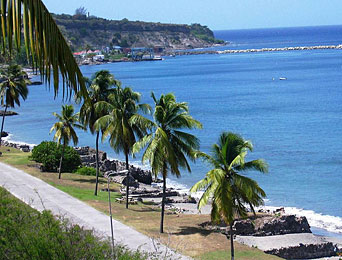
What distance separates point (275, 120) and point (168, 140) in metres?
60.2

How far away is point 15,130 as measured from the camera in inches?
3492

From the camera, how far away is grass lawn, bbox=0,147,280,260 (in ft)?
94.0

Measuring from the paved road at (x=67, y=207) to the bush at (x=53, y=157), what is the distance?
445 centimetres

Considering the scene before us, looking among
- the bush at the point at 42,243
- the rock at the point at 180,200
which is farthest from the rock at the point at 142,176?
the bush at the point at 42,243

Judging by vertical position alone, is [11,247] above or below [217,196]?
above

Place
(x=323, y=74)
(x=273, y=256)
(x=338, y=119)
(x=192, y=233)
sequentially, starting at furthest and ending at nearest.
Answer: (x=323, y=74) < (x=338, y=119) < (x=192, y=233) < (x=273, y=256)

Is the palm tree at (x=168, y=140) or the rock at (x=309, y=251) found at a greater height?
the palm tree at (x=168, y=140)

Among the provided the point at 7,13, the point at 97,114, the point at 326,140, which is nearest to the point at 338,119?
the point at 326,140

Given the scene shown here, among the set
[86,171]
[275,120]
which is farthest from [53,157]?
[275,120]

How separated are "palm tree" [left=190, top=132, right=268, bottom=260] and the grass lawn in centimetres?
299

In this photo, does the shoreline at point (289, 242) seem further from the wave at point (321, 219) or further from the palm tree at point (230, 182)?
the palm tree at point (230, 182)

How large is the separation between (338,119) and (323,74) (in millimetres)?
68437

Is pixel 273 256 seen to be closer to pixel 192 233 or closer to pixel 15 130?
pixel 192 233

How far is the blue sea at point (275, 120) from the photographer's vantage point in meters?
50.1
